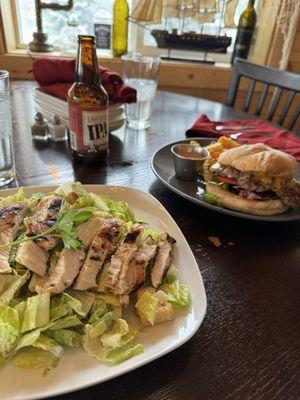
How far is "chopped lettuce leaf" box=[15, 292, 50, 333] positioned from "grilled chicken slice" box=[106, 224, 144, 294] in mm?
112

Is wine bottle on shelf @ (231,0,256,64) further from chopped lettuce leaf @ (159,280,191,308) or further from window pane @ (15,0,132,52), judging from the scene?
chopped lettuce leaf @ (159,280,191,308)

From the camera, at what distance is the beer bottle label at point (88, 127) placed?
960 millimetres

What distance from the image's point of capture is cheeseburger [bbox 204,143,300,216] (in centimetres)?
90

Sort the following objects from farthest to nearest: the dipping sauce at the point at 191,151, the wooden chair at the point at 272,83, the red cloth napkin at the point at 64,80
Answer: the wooden chair at the point at 272,83, the red cloth napkin at the point at 64,80, the dipping sauce at the point at 191,151

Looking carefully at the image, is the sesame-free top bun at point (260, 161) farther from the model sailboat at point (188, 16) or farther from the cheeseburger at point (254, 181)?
the model sailboat at point (188, 16)

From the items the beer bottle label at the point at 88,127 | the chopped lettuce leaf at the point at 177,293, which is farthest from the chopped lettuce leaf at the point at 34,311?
the beer bottle label at the point at 88,127

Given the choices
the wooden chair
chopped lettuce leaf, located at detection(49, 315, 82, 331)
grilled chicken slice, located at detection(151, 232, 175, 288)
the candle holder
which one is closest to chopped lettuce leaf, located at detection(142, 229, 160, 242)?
grilled chicken slice, located at detection(151, 232, 175, 288)

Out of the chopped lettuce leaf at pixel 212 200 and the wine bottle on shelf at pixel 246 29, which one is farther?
the wine bottle on shelf at pixel 246 29

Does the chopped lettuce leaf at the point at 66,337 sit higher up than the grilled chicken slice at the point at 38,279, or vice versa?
the grilled chicken slice at the point at 38,279

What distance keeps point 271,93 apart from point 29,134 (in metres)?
2.21

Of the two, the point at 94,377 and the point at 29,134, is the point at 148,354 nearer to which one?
the point at 94,377

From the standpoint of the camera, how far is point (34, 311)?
1.65 ft

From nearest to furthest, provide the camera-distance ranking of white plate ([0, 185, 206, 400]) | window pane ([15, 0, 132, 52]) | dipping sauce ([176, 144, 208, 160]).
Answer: white plate ([0, 185, 206, 400])
dipping sauce ([176, 144, 208, 160])
window pane ([15, 0, 132, 52])

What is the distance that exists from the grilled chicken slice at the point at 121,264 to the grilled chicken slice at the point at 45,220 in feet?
0.41
